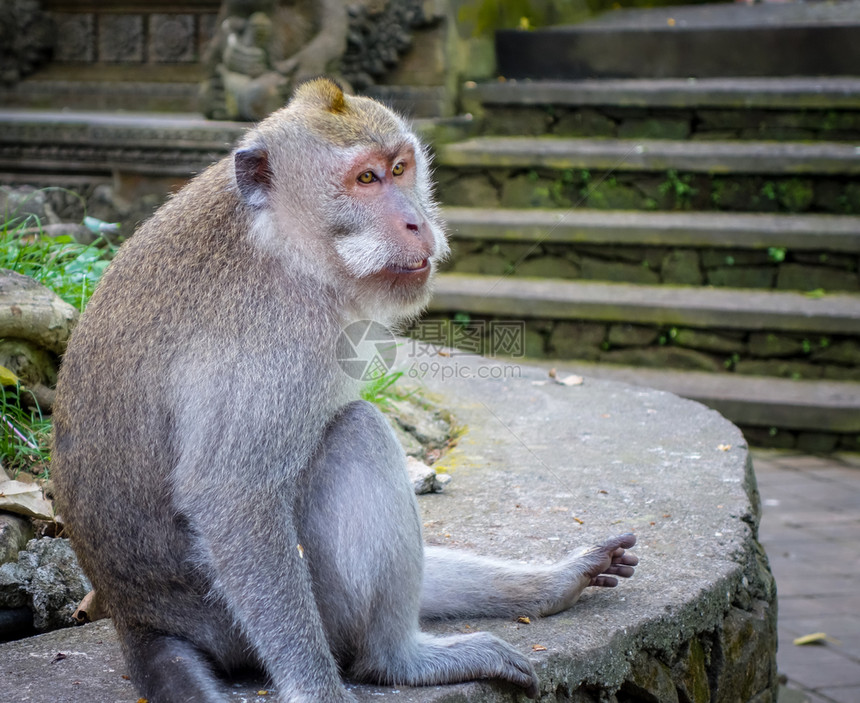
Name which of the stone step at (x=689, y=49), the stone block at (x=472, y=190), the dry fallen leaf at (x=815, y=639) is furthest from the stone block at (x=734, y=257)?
the dry fallen leaf at (x=815, y=639)

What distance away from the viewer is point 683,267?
22.3 feet

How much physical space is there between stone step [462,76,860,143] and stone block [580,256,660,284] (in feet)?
3.34

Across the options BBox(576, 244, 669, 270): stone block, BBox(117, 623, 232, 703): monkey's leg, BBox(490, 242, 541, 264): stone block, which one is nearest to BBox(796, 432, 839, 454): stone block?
BBox(576, 244, 669, 270): stone block

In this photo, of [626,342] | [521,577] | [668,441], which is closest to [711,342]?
[626,342]

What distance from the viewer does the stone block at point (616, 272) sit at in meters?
6.86

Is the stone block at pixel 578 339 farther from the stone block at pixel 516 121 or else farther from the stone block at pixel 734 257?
the stone block at pixel 516 121

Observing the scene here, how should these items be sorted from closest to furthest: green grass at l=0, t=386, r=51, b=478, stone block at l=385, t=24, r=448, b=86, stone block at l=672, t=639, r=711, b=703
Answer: stone block at l=672, t=639, r=711, b=703 < green grass at l=0, t=386, r=51, b=478 < stone block at l=385, t=24, r=448, b=86

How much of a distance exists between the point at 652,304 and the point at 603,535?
12.8 ft

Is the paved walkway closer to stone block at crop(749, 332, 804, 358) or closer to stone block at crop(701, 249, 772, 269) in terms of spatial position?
stone block at crop(749, 332, 804, 358)

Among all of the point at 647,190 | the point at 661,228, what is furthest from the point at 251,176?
the point at 647,190

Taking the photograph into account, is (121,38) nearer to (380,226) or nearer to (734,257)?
(734,257)

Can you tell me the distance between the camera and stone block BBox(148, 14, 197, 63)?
8.60m

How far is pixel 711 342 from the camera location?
6.51 metres

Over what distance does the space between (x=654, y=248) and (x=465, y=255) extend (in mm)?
1285
